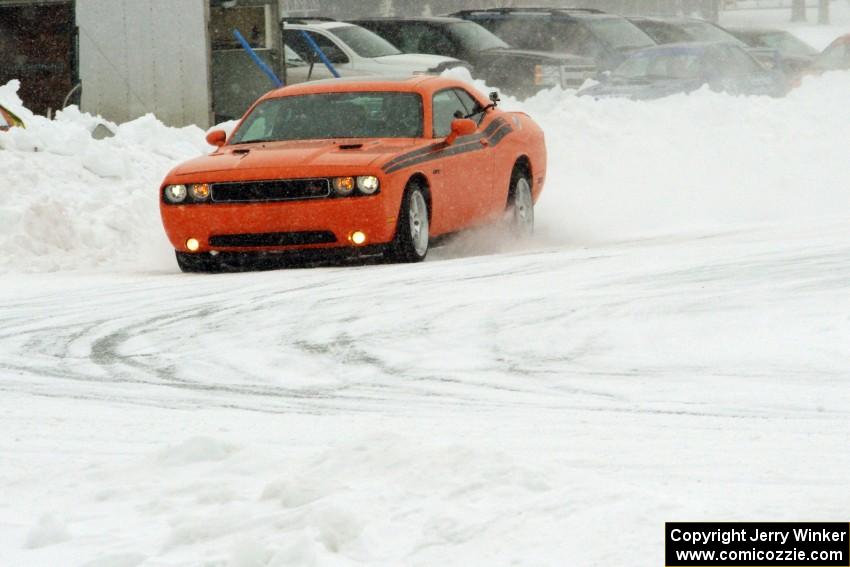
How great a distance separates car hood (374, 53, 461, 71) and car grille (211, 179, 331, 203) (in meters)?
12.9

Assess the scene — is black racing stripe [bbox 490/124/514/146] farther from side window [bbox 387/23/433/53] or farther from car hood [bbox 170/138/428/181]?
side window [bbox 387/23/433/53]

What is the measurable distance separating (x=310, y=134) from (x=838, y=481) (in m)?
7.19

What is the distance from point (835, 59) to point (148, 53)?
17083mm

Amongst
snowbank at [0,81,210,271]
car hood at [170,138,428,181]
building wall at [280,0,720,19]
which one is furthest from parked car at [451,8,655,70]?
building wall at [280,0,720,19]

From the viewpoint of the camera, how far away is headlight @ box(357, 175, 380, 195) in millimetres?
10242

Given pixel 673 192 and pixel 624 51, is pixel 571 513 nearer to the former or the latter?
pixel 673 192

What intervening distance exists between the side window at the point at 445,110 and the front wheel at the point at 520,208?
0.79 meters

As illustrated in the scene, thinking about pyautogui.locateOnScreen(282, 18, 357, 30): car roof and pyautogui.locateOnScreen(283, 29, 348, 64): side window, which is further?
pyautogui.locateOnScreen(282, 18, 357, 30): car roof

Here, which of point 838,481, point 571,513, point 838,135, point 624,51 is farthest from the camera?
point 624,51

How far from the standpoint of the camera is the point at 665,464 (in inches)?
194

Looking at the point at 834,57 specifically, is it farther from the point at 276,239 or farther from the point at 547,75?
the point at 276,239

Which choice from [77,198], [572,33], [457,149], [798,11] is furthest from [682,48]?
[798,11]

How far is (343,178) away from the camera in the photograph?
33.8 ft

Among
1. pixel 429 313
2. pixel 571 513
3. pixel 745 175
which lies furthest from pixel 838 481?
pixel 745 175
